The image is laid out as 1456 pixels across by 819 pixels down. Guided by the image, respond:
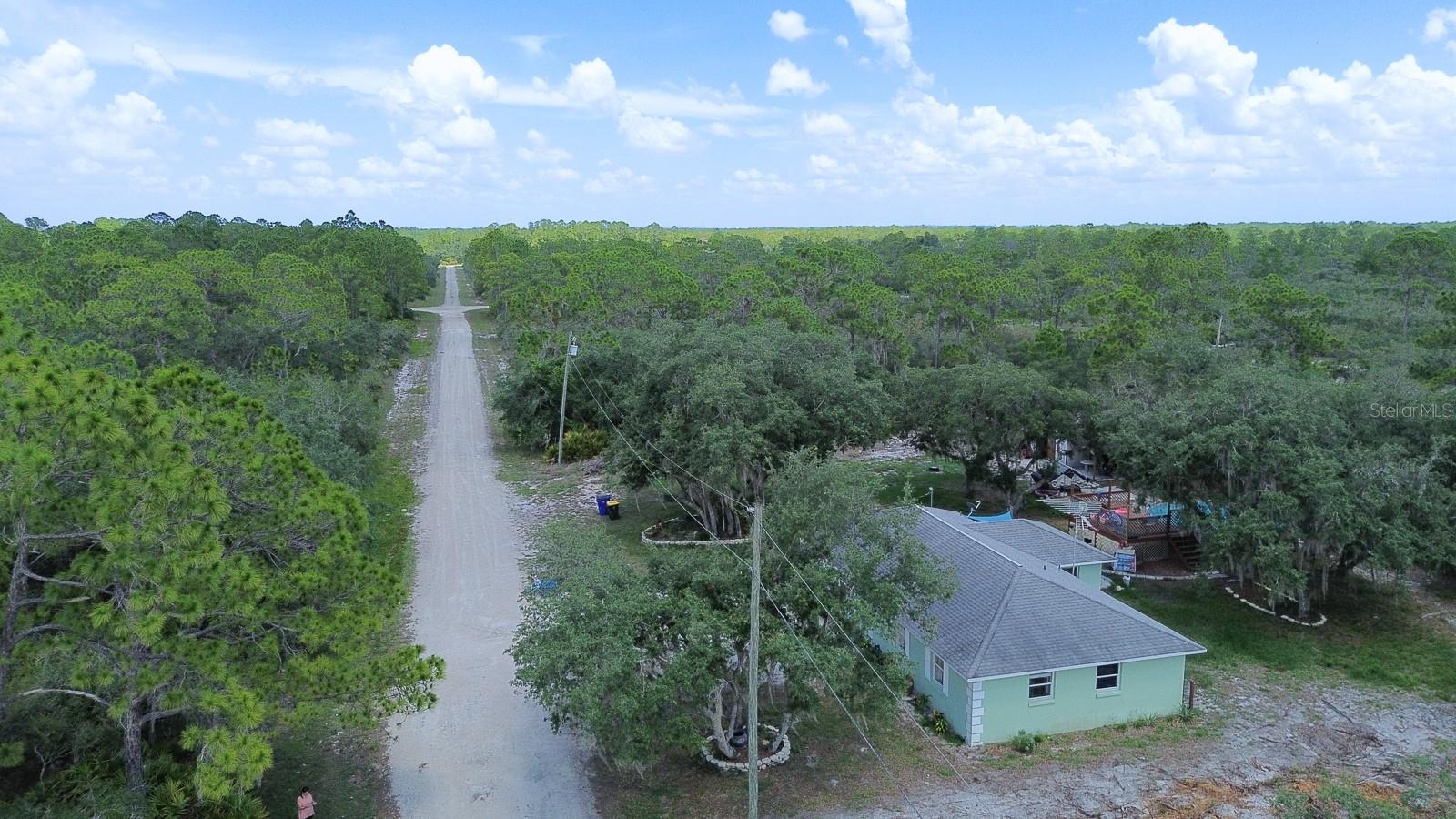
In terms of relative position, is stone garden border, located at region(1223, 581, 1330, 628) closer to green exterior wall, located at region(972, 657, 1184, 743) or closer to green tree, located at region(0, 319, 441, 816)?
green exterior wall, located at region(972, 657, 1184, 743)

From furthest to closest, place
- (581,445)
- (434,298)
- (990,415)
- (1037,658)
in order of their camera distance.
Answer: (434,298) → (581,445) → (990,415) → (1037,658)

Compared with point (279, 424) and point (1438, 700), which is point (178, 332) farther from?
point (1438, 700)

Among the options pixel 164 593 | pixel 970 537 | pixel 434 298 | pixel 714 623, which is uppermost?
pixel 164 593

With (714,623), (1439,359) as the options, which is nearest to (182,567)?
(714,623)

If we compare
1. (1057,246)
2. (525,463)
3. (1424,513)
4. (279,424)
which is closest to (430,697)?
(279,424)

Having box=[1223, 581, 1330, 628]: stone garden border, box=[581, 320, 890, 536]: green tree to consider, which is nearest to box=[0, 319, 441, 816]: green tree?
→ box=[581, 320, 890, 536]: green tree

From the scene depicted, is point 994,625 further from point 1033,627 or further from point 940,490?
point 940,490
